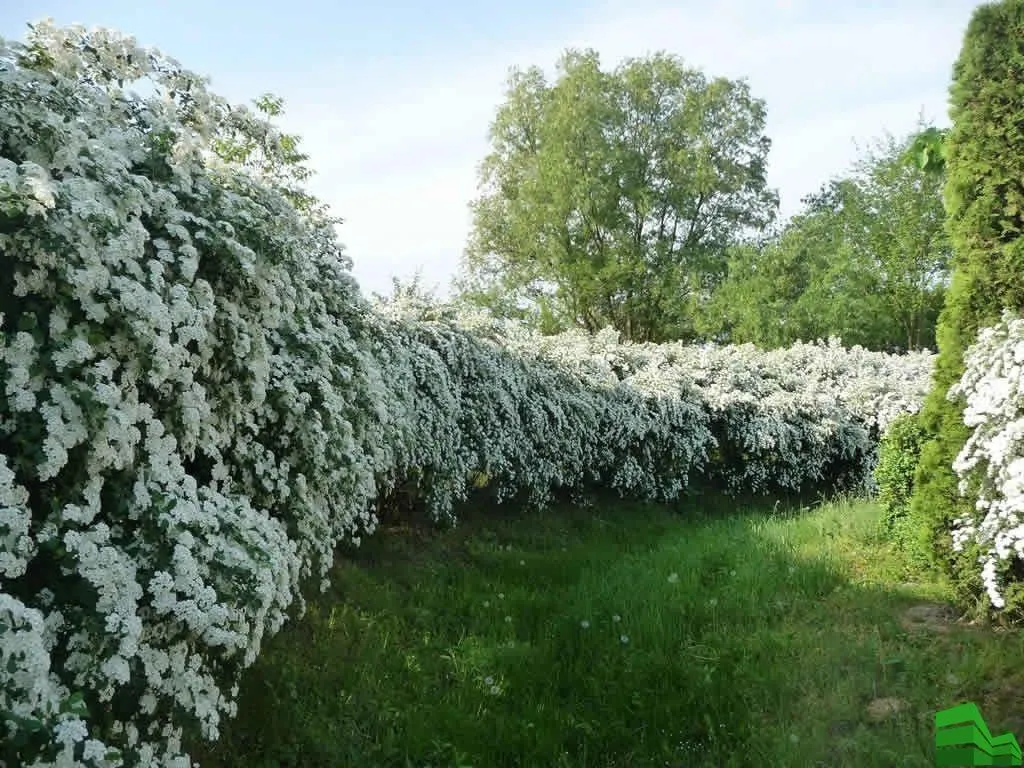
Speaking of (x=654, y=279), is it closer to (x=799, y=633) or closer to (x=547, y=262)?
(x=547, y=262)

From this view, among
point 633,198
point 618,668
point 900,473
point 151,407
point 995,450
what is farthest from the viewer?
point 633,198

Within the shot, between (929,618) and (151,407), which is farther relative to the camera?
(929,618)

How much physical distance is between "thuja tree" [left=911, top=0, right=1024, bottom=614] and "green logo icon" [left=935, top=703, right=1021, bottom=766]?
207 centimetres

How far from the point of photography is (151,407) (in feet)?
11.2

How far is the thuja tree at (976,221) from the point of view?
5922 millimetres

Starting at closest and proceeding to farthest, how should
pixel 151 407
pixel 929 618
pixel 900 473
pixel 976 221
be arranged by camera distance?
pixel 151 407 → pixel 929 618 → pixel 976 221 → pixel 900 473

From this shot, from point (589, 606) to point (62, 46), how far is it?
4945mm

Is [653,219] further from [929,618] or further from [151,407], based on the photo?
[151,407]

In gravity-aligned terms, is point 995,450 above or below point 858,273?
below

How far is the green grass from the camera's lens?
4.38 metres

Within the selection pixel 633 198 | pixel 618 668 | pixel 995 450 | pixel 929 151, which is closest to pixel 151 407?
pixel 618 668

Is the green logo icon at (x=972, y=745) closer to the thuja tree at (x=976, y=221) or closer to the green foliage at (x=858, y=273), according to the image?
the thuja tree at (x=976, y=221)

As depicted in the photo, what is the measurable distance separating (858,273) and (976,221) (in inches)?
778

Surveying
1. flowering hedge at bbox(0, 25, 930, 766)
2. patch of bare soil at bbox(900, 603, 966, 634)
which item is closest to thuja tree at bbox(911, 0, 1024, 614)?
patch of bare soil at bbox(900, 603, 966, 634)
